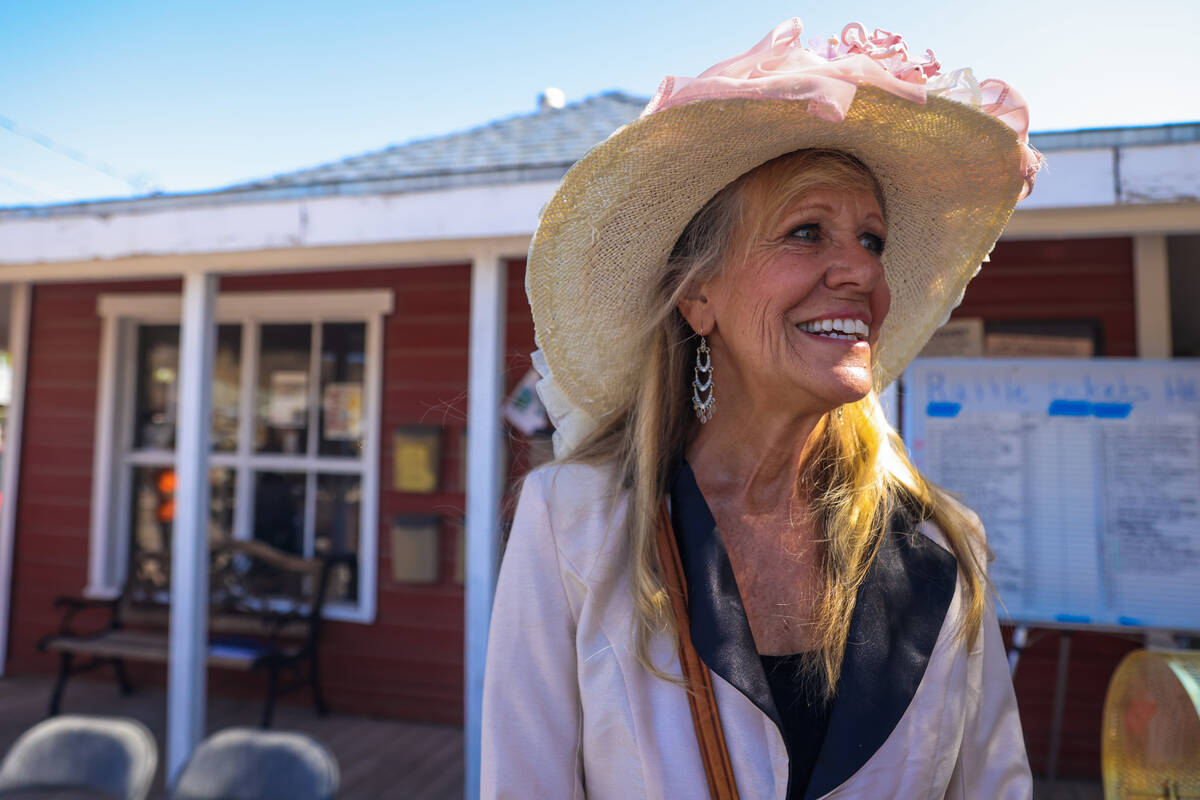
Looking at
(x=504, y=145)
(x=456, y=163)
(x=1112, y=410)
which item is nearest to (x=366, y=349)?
(x=456, y=163)

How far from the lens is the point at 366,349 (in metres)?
4.85

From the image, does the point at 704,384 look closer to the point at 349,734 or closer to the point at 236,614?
the point at 349,734

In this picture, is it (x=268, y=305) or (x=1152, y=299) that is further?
(x=268, y=305)

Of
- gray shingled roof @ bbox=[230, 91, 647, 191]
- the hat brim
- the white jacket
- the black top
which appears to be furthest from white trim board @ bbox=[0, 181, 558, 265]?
the black top

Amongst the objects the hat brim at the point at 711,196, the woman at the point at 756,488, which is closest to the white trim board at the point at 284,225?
the hat brim at the point at 711,196

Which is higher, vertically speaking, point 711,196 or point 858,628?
point 711,196

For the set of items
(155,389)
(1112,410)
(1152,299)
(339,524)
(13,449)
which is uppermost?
(1152,299)

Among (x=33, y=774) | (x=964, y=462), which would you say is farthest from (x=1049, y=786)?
(x=33, y=774)

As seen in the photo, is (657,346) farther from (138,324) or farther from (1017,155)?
(138,324)

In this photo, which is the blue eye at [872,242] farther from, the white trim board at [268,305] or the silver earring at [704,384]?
the white trim board at [268,305]

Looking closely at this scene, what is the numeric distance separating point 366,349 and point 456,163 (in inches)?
52.9

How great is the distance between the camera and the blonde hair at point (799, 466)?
3.68 ft

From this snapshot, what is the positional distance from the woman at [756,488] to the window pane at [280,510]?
406 centimetres

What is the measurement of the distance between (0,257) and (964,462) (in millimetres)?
4077
